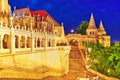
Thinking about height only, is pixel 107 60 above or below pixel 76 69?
above

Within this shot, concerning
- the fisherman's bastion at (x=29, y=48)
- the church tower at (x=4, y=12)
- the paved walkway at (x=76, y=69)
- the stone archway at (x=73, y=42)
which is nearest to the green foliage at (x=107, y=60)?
the paved walkway at (x=76, y=69)

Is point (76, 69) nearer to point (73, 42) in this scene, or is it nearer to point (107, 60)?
point (107, 60)

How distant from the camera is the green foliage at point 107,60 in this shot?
39969 millimetres

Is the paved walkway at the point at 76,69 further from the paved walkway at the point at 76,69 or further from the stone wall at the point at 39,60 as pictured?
the stone wall at the point at 39,60

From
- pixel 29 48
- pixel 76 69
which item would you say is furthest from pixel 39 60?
pixel 76 69

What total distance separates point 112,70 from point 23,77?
2156 cm

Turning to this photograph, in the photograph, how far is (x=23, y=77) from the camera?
25.3 metres

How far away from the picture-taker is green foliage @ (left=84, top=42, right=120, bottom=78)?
1574 inches

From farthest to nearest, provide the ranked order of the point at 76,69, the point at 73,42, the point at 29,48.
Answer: the point at 73,42 < the point at 76,69 < the point at 29,48

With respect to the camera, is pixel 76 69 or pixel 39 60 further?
pixel 76 69

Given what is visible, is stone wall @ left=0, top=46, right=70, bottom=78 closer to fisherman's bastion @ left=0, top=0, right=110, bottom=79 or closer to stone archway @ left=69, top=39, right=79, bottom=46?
fisherman's bastion @ left=0, top=0, right=110, bottom=79

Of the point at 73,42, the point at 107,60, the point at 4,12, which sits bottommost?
the point at 107,60

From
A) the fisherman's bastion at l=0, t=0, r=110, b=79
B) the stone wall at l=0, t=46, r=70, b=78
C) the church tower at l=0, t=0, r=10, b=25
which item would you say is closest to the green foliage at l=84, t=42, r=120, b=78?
the fisherman's bastion at l=0, t=0, r=110, b=79

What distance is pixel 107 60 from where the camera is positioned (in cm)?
4409
